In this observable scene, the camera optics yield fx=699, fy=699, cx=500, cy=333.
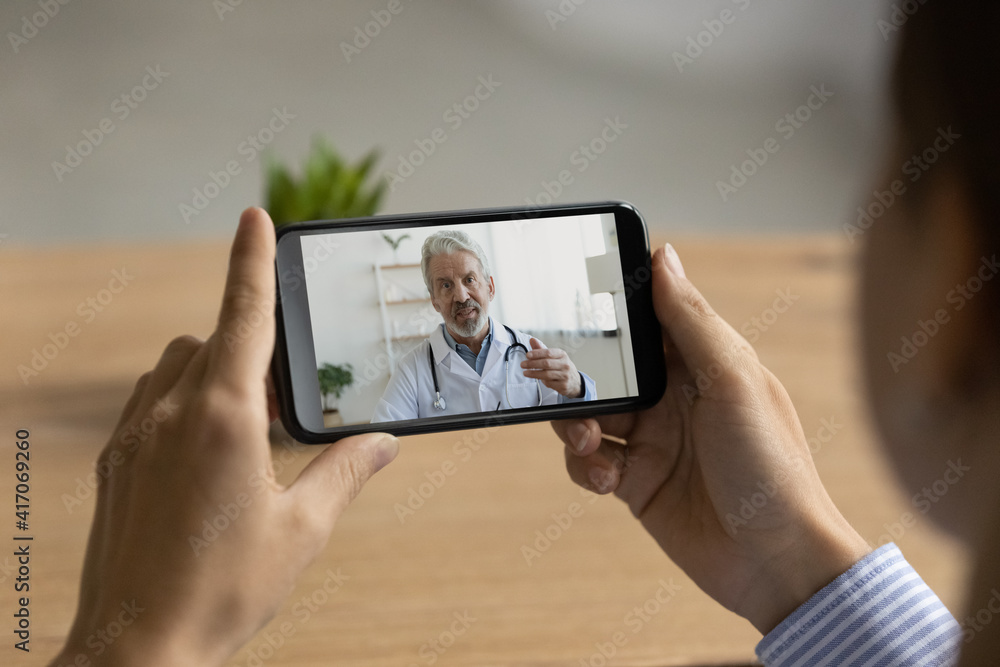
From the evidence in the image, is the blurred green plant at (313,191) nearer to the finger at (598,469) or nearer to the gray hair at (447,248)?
the gray hair at (447,248)

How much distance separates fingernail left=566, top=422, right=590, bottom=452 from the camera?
577mm

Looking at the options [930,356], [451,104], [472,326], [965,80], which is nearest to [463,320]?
[472,326]

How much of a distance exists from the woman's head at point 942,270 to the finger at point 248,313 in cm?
36

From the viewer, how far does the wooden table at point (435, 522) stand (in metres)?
0.53

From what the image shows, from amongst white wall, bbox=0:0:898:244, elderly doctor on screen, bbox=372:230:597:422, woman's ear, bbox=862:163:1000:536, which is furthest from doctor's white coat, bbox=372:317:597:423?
white wall, bbox=0:0:898:244

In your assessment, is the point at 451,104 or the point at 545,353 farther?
the point at 451,104

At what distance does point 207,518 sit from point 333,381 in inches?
5.4

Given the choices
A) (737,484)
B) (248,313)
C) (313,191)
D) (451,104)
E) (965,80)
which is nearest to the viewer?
(965,80)

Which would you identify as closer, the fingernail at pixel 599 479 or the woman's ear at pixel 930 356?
the fingernail at pixel 599 479

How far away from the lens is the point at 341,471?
1.47 ft

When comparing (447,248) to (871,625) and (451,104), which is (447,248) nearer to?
(871,625)

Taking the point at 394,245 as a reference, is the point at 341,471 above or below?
below

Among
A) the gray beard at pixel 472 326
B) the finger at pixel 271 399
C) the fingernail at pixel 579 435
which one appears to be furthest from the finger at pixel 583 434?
the finger at pixel 271 399

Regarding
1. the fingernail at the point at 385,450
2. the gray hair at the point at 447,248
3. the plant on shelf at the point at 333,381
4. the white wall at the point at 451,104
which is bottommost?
the fingernail at the point at 385,450
